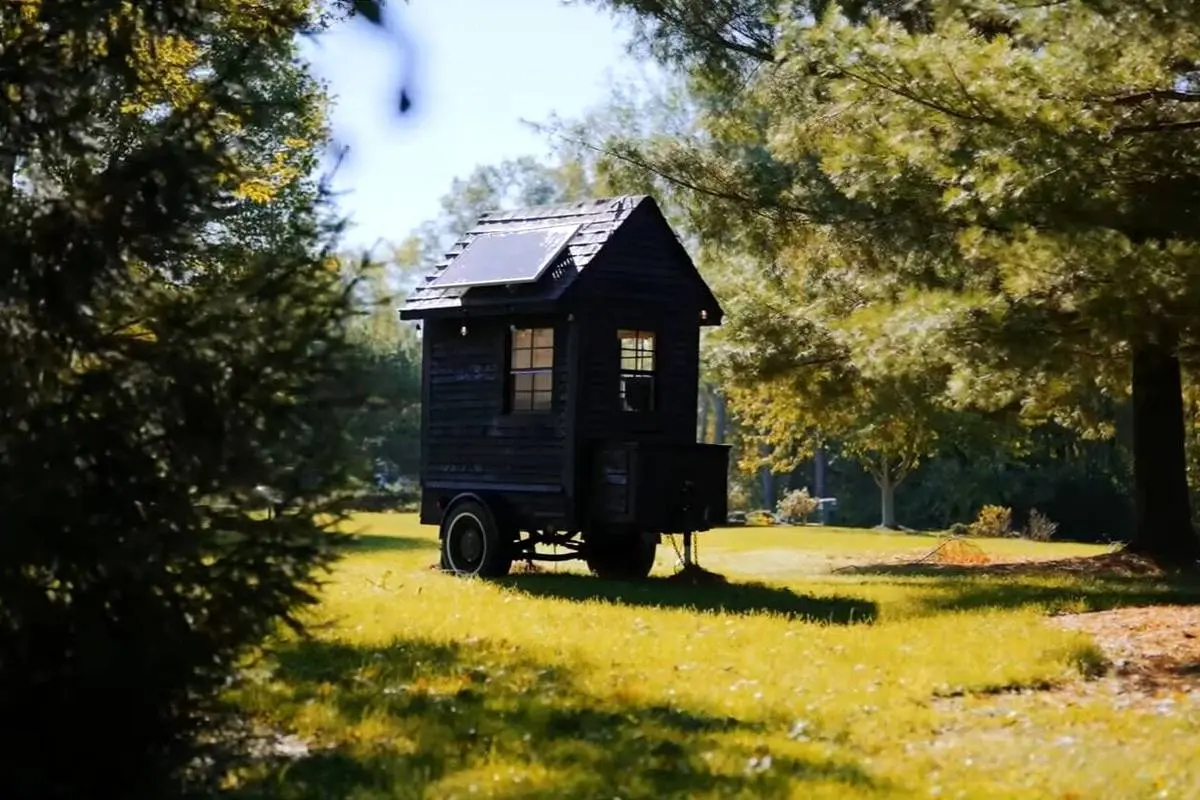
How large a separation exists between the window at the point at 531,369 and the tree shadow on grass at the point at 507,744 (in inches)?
330

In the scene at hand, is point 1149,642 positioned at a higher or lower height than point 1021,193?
lower

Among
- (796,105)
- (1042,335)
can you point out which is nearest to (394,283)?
(796,105)

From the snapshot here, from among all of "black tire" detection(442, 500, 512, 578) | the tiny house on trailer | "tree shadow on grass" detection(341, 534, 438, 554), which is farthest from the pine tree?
"tree shadow on grass" detection(341, 534, 438, 554)

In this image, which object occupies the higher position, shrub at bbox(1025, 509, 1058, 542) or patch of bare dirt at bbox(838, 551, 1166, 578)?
shrub at bbox(1025, 509, 1058, 542)

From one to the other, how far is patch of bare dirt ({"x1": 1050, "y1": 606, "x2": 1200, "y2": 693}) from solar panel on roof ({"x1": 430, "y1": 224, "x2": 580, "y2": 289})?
7231 mm

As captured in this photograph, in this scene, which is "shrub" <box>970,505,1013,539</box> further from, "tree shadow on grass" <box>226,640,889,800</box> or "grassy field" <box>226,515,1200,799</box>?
"tree shadow on grass" <box>226,640,889,800</box>

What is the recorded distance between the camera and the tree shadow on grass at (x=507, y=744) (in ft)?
21.6

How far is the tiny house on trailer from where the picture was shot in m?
17.2

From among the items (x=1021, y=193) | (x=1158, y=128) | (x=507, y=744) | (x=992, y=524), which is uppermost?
(x=1158, y=128)

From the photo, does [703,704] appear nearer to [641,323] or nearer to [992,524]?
[641,323]

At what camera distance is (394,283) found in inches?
3137

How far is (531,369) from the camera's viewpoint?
712 inches

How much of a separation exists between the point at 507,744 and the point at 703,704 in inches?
65.4

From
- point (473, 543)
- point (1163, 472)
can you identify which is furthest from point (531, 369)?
point (1163, 472)
